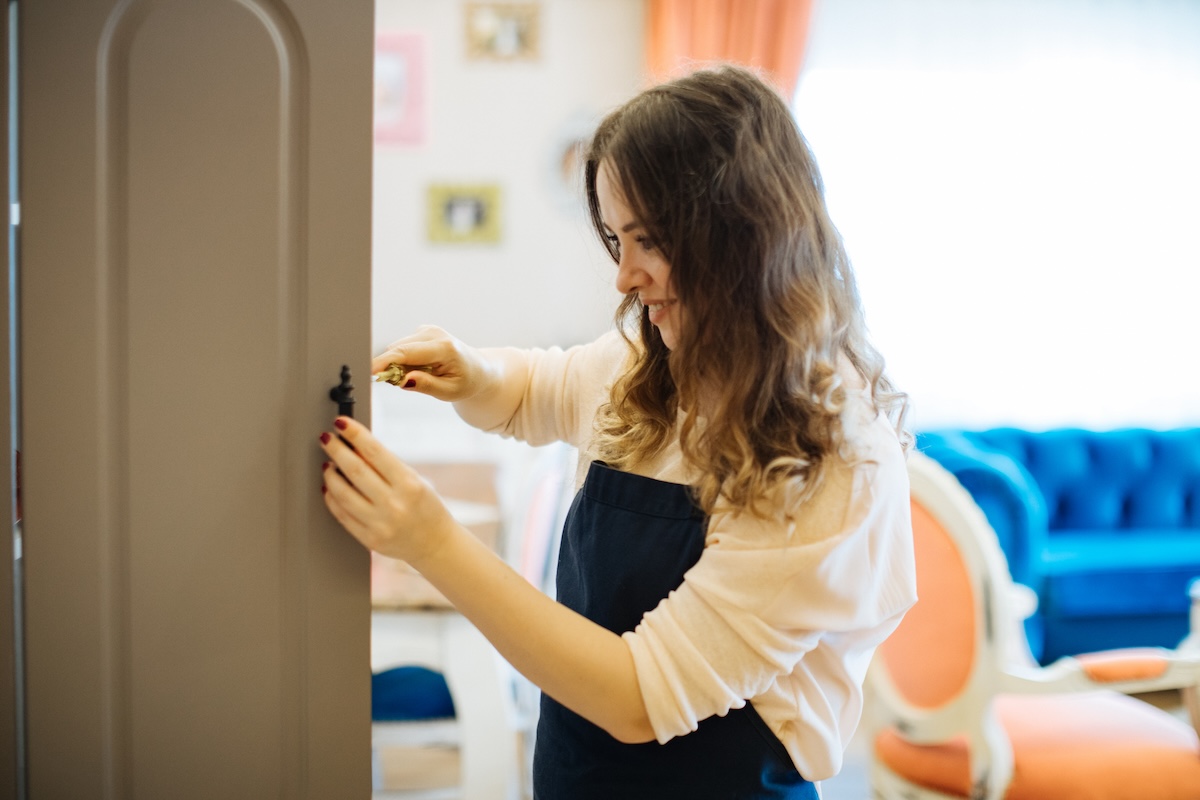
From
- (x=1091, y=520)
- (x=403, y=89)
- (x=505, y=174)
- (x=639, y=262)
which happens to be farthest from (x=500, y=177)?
(x=639, y=262)

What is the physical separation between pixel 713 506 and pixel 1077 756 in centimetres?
95

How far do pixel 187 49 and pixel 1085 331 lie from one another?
159 inches

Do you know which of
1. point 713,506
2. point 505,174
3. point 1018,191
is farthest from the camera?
point 1018,191

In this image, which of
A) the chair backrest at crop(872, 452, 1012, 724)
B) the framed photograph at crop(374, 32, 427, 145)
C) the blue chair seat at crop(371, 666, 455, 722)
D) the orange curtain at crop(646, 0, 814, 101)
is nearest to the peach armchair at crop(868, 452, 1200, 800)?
the chair backrest at crop(872, 452, 1012, 724)

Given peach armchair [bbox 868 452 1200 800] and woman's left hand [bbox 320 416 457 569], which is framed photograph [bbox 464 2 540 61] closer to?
peach armchair [bbox 868 452 1200 800]

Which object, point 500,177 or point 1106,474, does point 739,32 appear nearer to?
point 500,177

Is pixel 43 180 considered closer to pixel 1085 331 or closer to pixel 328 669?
pixel 328 669

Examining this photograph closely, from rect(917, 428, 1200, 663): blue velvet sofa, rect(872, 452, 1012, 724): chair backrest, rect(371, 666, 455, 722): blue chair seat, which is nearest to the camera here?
rect(872, 452, 1012, 724): chair backrest

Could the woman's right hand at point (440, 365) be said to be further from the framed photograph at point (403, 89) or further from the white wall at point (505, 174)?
the framed photograph at point (403, 89)

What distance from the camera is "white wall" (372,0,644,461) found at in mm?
3668

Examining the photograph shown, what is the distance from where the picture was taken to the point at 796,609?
78 centimetres

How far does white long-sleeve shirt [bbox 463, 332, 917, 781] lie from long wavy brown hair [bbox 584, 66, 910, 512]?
0.11 ft

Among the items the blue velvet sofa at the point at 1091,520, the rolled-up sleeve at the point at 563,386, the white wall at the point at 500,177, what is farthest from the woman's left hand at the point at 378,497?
the white wall at the point at 500,177

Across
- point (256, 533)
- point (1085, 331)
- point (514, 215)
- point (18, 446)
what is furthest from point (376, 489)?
point (1085, 331)
